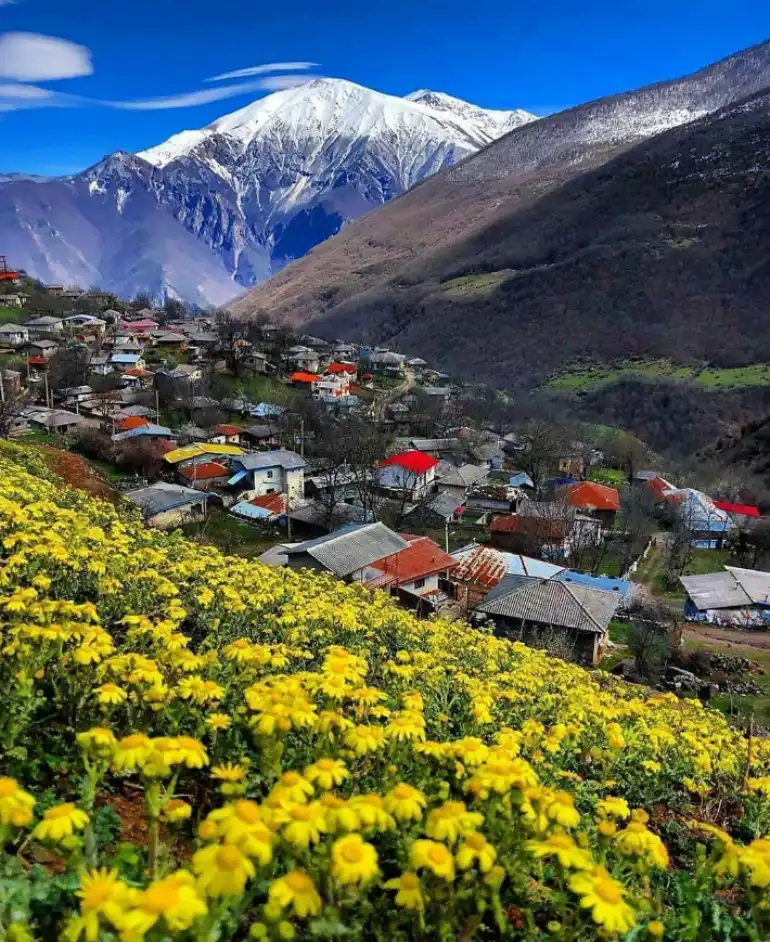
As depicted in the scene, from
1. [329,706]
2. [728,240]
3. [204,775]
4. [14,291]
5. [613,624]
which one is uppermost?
[728,240]

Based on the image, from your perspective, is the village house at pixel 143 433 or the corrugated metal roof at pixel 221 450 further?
the corrugated metal roof at pixel 221 450

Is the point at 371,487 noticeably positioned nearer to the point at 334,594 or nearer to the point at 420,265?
the point at 334,594

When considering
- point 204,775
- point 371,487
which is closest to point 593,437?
point 371,487

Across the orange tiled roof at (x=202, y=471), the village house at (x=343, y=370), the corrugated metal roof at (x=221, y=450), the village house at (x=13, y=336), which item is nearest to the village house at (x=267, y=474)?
the orange tiled roof at (x=202, y=471)

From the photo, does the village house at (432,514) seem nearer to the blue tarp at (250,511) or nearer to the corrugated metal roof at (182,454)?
the blue tarp at (250,511)

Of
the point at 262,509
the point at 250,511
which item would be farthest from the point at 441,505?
the point at 250,511

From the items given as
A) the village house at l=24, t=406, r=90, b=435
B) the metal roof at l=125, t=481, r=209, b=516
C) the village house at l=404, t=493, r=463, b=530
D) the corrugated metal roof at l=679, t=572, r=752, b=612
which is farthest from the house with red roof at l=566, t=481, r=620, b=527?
the village house at l=24, t=406, r=90, b=435
